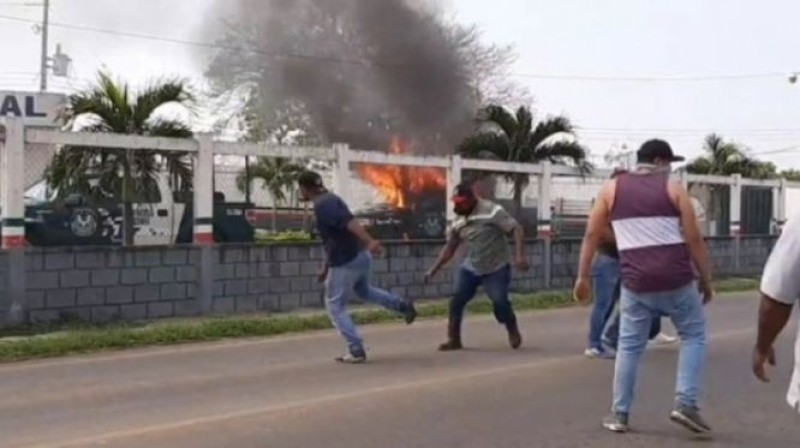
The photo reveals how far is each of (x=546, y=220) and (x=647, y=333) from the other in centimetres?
1273

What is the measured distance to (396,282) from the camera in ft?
55.3

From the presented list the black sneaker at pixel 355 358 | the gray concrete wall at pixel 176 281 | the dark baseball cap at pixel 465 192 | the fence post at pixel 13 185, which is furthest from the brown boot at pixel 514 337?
the fence post at pixel 13 185

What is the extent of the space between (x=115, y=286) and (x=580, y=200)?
34.7 feet

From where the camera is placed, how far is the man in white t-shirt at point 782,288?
390 centimetres

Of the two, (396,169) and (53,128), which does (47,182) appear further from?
(396,169)

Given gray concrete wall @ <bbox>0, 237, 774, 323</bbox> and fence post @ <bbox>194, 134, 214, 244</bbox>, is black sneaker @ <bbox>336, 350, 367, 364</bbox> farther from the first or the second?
fence post @ <bbox>194, 134, 214, 244</bbox>

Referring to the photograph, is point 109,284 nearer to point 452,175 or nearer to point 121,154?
point 121,154

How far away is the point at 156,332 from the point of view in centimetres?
1231

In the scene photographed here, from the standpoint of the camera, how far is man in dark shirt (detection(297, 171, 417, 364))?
9.98 metres

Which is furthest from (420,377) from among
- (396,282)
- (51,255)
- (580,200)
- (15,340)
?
(580,200)

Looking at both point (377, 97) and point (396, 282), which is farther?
point (377, 97)

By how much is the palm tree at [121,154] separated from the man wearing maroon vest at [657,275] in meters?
8.77

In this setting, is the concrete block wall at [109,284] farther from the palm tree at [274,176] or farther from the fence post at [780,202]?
the fence post at [780,202]

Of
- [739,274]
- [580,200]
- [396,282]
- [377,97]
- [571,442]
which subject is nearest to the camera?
[571,442]
